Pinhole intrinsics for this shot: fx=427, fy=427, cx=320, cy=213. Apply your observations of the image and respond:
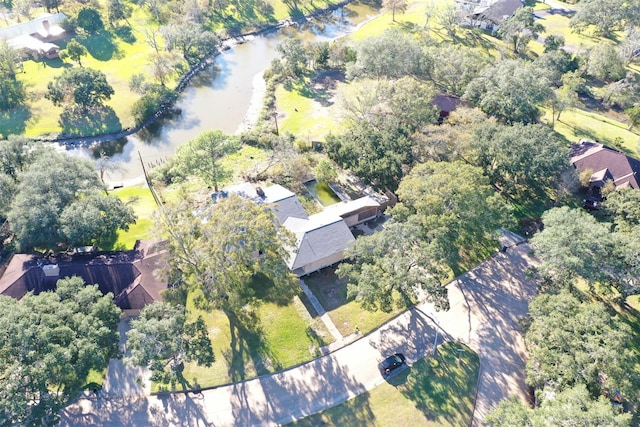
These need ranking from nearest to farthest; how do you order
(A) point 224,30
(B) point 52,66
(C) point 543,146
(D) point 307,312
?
1. (D) point 307,312
2. (C) point 543,146
3. (B) point 52,66
4. (A) point 224,30

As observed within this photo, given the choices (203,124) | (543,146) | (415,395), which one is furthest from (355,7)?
(415,395)

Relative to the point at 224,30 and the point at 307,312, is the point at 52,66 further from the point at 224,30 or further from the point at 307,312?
the point at 307,312

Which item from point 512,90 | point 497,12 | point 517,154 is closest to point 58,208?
point 517,154

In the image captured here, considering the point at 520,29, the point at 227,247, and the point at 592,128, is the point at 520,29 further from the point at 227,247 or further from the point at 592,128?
the point at 227,247

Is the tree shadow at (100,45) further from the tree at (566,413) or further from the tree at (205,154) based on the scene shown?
the tree at (566,413)

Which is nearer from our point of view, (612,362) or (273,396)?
(612,362)

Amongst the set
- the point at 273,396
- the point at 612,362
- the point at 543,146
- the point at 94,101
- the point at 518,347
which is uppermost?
the point at 94,101
